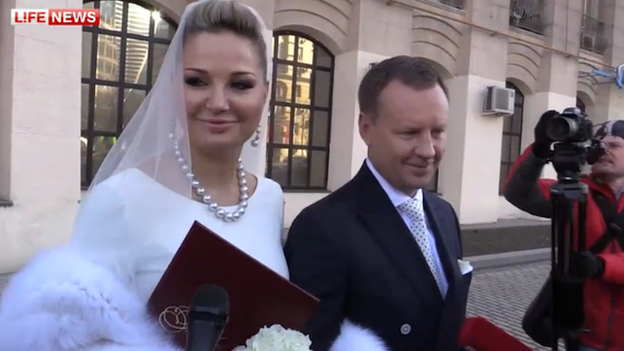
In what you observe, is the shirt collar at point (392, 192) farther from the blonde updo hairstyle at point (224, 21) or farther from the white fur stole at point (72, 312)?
the white fur stole at point (72, 312)

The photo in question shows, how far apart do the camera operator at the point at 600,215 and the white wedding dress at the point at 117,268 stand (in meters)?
1.23

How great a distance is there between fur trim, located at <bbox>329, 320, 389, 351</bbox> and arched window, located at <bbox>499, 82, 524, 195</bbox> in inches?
461

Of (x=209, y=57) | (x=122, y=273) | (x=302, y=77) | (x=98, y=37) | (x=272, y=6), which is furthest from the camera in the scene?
(x=302, y=77)

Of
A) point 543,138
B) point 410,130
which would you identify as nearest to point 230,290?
point 410,130

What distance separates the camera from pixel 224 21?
5.41 ft

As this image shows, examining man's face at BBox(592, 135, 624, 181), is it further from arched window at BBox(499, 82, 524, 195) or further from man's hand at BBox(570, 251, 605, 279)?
arched window at BBox(499, 82, 524, 195)

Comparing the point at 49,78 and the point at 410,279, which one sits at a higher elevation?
the point at 49,78

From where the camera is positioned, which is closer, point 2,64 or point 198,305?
point 198,305

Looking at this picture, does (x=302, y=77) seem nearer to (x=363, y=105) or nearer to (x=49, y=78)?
(x=49, y=78)

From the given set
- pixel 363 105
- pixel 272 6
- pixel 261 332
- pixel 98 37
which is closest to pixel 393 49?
pixel 272 6

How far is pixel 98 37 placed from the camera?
7188 millimetres

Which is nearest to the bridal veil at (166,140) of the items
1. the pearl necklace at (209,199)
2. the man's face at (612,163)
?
the pearl necklace at (209,199)

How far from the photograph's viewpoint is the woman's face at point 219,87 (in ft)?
5.27

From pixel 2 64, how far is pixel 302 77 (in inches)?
173
